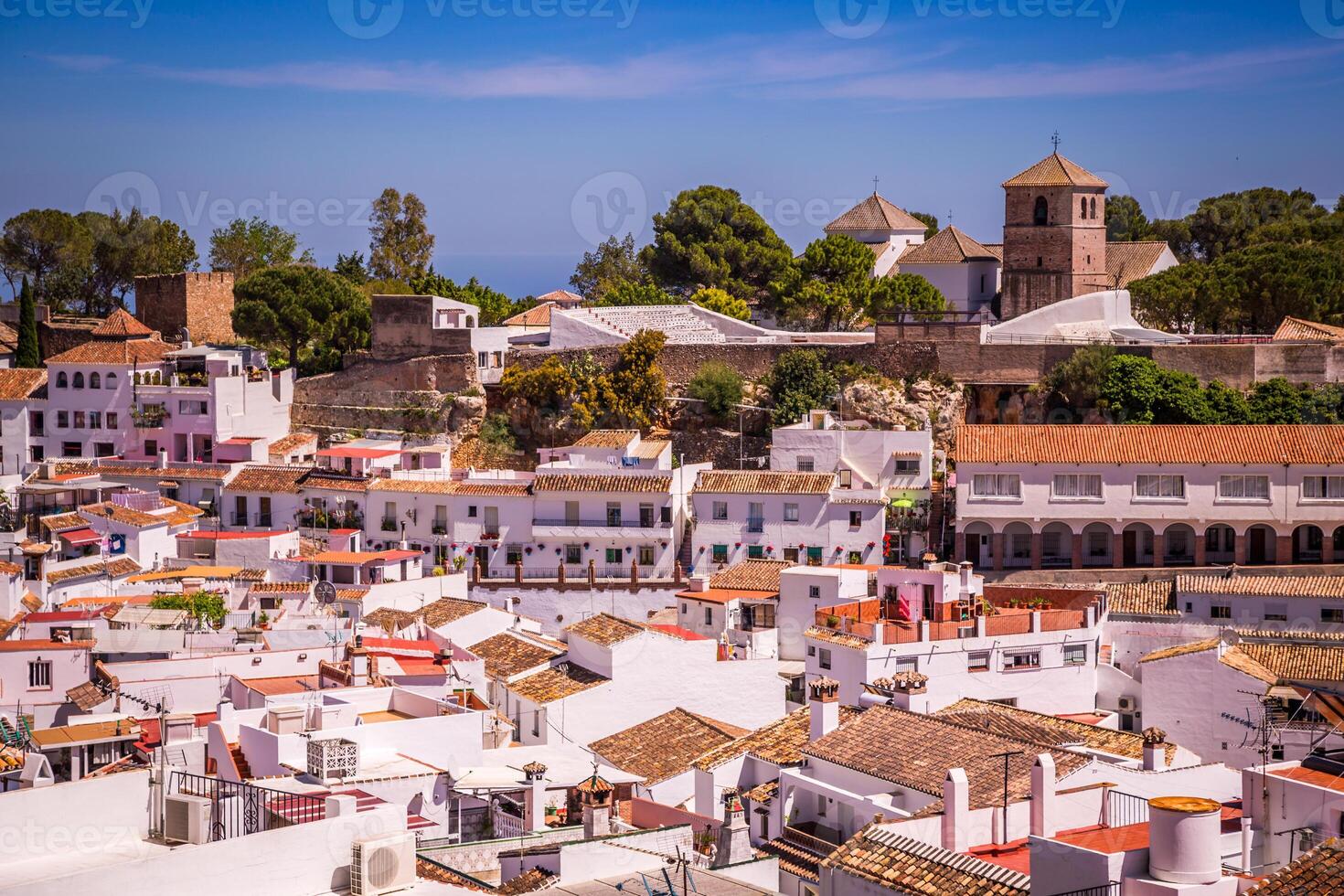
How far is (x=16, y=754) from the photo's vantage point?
15.9 m

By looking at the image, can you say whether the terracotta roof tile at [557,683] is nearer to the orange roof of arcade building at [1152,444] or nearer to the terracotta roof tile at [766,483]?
the terracotta roof tile at [766,483]

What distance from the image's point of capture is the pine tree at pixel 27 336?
46.8m

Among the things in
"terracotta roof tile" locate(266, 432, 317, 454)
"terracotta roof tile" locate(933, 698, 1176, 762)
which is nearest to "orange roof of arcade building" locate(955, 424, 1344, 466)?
"terracotta roof tile" locate(933, 698, 1176, 762)

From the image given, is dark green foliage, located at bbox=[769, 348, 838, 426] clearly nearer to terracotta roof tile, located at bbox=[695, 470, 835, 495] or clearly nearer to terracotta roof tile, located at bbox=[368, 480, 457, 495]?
terracotta roof tile, located at bbox=[695, 470, 835, 495]

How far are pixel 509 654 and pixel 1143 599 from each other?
10.9 metres

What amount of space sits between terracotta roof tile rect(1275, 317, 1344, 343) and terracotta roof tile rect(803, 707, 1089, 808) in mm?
22753

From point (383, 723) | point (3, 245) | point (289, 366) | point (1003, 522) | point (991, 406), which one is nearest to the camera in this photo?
point (383, 723)

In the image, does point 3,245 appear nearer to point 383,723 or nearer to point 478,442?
point 478,442

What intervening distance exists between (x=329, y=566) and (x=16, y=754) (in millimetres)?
14906

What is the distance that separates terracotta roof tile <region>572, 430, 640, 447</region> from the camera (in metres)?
36.2

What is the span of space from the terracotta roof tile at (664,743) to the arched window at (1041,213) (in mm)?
23544

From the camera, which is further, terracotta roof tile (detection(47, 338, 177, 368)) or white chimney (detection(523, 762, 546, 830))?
terracotta roof tile (detection(47, 338, 177, 368))

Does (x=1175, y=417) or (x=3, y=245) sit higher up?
(x=3, y=245)

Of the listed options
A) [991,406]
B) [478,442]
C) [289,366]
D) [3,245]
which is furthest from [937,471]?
[3,245]
